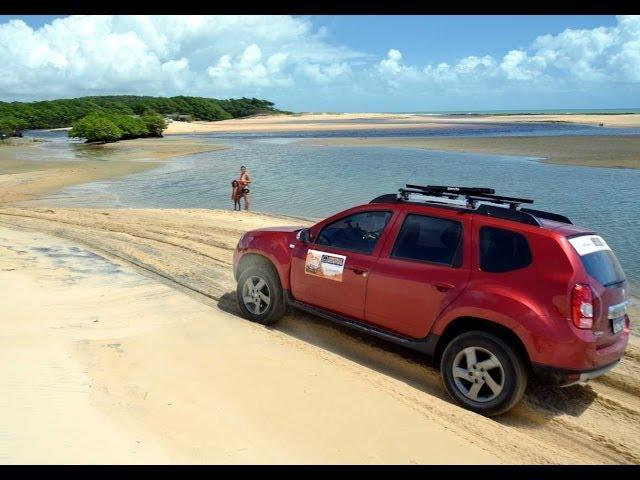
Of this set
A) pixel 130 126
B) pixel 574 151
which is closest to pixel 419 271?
pixel 574 151

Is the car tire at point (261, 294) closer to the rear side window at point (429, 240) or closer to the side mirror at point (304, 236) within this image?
the side mirror at point (304, 236)

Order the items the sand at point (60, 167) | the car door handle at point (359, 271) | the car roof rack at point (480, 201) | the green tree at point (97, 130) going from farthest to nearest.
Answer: the green tree at point (97, 130) < the sand at point (60, 167) < the car door handle at point (359, 271) < the car roof rack at point (480, 201)

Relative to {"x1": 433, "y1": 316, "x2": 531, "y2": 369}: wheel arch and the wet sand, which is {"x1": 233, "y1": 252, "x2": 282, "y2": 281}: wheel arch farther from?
{"x1": 433, "y1": 316, "x2": 531, "y2": 369}: wheel arch

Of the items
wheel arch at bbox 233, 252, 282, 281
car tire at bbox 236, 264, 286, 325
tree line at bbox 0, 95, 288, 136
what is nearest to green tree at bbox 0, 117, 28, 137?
tree line at bbox 0, 95, 288, 136

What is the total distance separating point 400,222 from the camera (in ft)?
17.7

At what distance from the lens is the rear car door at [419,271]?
485cm

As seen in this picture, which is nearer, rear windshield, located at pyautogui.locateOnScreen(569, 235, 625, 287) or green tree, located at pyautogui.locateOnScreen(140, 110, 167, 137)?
rear windshield, located at pyautogui.locateOnScreen(569, 235, 625, 287)

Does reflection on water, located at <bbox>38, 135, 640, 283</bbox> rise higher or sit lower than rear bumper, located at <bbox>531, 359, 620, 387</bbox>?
lower

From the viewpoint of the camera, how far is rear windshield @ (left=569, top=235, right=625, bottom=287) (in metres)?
4.43

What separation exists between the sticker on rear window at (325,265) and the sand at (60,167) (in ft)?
50.8

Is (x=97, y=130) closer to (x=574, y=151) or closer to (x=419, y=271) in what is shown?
(x=574, y=151)

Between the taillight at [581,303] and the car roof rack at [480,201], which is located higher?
the car roof rack at [480,201]

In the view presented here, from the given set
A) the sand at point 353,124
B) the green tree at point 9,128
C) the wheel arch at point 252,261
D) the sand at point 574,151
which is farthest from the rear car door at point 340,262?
the sand at point 353,124

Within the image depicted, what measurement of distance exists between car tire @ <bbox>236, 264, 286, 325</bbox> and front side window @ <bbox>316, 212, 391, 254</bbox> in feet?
2.48
